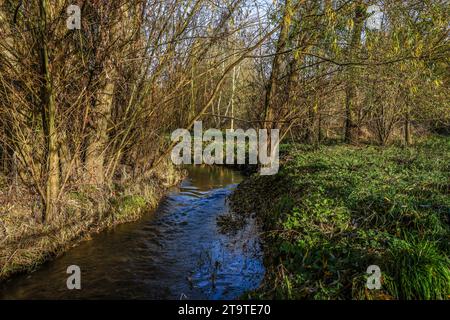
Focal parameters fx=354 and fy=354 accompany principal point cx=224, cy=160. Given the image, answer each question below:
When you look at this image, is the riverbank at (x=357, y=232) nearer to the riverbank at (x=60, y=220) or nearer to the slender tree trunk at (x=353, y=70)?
the slender tree trunk at (x=353, y=70)

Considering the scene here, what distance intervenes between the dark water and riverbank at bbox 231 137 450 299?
64 cm

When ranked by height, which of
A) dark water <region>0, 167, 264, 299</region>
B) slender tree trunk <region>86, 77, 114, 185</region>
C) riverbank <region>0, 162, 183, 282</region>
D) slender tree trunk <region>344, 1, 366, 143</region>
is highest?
slender tree trunk <region>344, 1, 366, 143</region>

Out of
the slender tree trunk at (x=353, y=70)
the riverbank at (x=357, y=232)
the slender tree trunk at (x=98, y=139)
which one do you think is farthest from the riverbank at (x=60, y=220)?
the slender tree trunk at (x=353, y=70)

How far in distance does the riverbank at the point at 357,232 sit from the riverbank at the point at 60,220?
3.19 m

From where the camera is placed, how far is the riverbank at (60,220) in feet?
19.6

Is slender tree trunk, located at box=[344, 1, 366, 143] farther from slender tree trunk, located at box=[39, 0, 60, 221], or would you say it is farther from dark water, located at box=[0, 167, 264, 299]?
slender tree trunk, located at box=[39, 0, 60, 221]

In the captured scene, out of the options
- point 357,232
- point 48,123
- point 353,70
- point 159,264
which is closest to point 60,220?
point 48,123

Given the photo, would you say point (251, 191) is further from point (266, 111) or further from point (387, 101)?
point (387, 101)

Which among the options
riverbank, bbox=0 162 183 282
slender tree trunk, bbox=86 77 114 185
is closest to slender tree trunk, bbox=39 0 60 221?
riverbank, bbox=0 162 183 282

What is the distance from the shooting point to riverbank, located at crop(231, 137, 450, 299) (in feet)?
13.3

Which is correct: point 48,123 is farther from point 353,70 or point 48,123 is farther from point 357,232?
point 353,70

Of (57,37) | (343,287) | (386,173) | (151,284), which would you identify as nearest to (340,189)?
(386,173)

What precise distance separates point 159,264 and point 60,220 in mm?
2240
